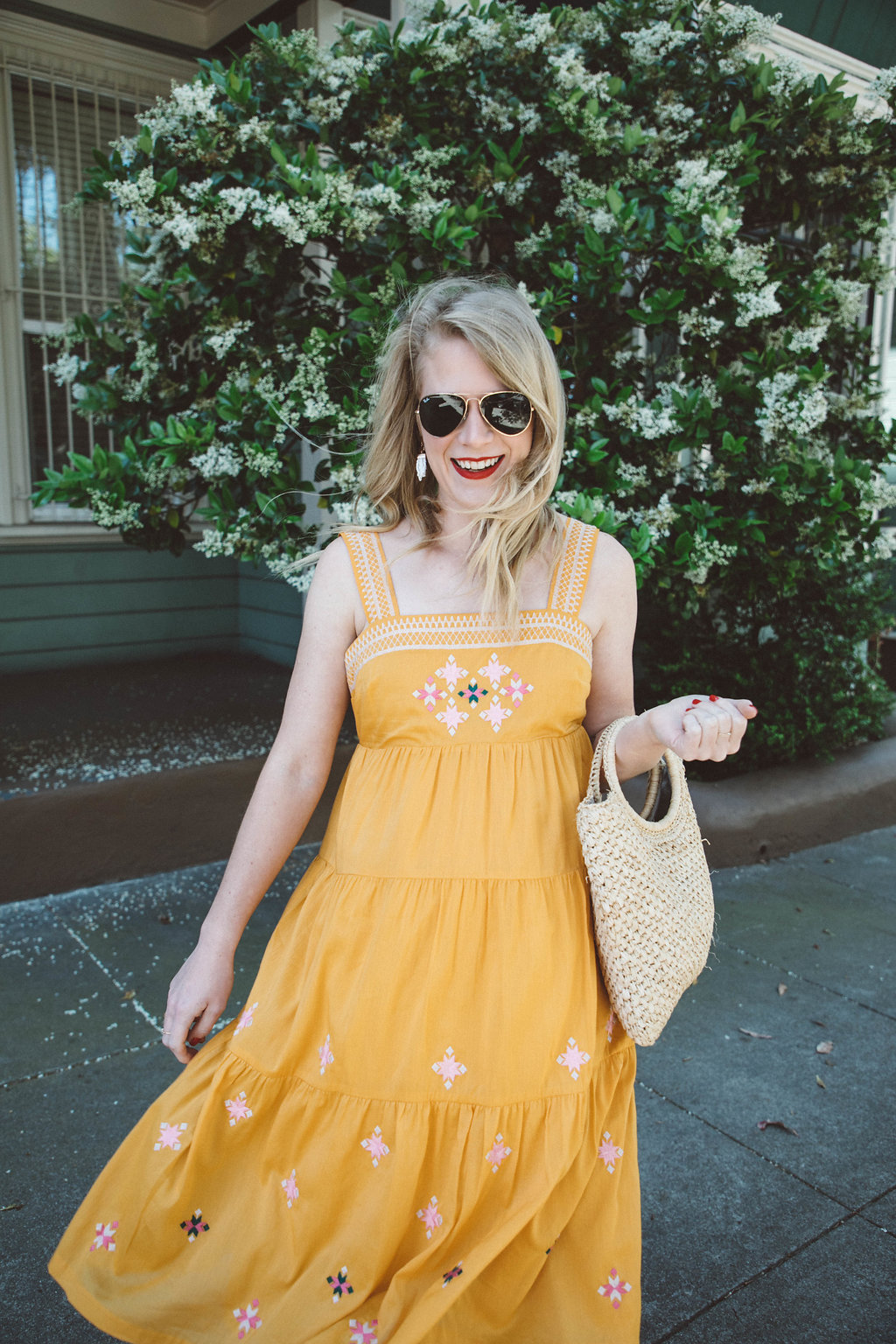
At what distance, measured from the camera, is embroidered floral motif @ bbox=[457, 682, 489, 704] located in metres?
1.68

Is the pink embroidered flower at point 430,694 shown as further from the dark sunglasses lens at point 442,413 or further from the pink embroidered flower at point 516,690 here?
the dark sunglasses lens at point 442,413

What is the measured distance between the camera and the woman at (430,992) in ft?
5.26

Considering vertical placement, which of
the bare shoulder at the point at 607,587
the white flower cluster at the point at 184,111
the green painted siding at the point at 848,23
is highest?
the green painted siding at the point at 848,23

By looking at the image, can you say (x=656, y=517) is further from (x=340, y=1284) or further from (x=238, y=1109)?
(x=340, y=1284)

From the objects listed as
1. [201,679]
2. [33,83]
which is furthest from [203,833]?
[33,83]

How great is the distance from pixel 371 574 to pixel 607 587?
0.42 metres

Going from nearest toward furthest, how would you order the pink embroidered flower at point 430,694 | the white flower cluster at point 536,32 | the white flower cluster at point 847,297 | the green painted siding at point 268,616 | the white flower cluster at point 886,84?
the pink embroidered flower at point 430,694, the white flower cluster at point 536,32, the white flower cluster at point 886,84, the white flower cluster at point 847,297, the green painted siding at point 268,616

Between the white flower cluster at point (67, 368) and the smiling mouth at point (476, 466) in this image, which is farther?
the white flower cluster at point (67, 368)

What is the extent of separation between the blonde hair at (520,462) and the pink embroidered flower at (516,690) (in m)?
0.09

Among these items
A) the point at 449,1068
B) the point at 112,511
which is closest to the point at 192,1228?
the point at 449,1068

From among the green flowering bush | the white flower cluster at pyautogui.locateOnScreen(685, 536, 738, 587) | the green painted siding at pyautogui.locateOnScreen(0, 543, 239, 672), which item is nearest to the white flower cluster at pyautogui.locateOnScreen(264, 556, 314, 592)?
the green flowering bush

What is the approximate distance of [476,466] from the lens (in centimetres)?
175

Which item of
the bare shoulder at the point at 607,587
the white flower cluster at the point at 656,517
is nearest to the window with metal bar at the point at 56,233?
the white flower cluster at the point at 656,517

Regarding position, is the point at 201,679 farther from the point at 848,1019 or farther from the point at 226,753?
the point at 848,1019
